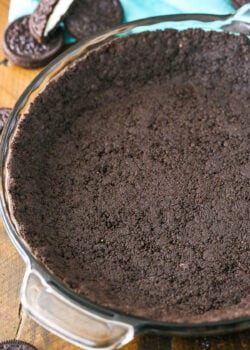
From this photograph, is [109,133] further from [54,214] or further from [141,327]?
[141,327]

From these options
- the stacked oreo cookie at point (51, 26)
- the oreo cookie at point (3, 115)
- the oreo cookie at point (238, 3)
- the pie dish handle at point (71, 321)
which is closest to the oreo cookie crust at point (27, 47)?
the stacked oreo cookie at point (51, 26)

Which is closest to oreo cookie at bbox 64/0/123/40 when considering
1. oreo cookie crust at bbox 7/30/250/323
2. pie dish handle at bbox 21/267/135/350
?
oreo cookie crust at bbox 7/30/250/323

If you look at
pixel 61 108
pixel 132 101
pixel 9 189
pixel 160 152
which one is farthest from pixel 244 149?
pixel 9 189

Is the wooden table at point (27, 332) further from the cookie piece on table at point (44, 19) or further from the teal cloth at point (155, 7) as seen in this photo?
the teal cloth at point (155, 7)

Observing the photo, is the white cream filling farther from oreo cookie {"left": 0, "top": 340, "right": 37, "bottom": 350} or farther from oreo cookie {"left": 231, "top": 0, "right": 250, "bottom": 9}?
oreo cookie {"left": 0, "top": 340, "right": 37, "bottom": 350}

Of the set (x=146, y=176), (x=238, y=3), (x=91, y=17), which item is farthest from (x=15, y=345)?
(x=238, y=3)
